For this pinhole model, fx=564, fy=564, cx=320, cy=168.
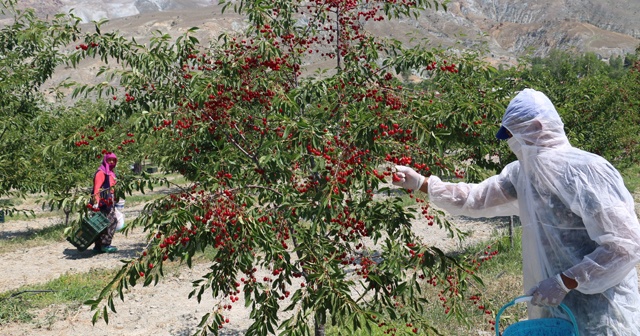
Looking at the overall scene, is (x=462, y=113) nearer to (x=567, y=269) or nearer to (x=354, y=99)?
(x=354, y=99)

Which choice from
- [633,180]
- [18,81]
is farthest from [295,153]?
[633,180]

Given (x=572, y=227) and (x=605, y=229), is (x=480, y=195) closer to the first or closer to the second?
(x=572, y=227)

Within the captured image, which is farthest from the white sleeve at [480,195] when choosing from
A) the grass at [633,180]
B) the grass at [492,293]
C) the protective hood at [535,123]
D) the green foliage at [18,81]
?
the grass at [633,180]

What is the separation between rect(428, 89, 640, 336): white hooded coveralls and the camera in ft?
7.66

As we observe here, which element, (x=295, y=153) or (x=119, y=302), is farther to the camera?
(x=119, y=302)

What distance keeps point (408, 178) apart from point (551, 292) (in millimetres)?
910

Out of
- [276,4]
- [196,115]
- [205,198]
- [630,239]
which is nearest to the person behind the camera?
[630,239]

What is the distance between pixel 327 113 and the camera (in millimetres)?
3543

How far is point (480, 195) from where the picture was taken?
3002mm

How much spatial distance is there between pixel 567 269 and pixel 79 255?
967cm

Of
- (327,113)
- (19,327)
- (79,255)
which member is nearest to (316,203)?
(327,113)

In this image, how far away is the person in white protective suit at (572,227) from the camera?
7.67ft

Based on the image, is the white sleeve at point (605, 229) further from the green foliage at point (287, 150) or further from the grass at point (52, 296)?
the grass at point (52, 296)

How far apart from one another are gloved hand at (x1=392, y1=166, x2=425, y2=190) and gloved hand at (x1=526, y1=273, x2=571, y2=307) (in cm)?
81
